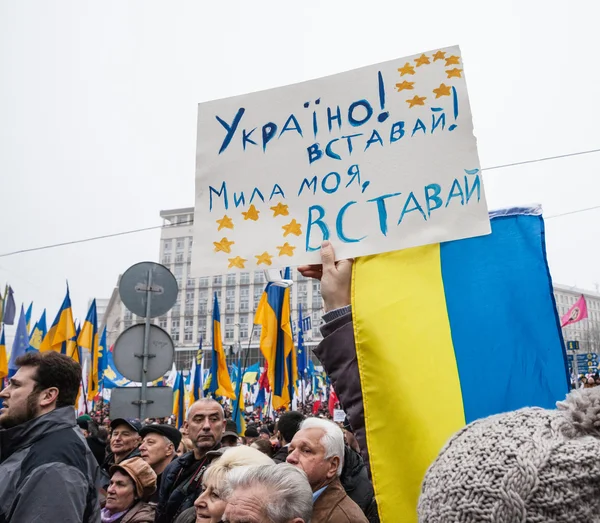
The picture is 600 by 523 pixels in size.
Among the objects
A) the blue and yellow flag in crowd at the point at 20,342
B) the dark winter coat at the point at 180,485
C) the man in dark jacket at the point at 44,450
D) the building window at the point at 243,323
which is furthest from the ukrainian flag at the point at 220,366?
the building window at the point at 243,323

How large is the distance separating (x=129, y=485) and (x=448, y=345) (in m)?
2.90

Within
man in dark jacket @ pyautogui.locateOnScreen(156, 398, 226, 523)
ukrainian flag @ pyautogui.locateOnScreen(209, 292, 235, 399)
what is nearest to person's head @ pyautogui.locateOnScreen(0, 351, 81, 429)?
man in dark jacket @ pyautogui.locateOnScreen(156, 398, 226, 523)

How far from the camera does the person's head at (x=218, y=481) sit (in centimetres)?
301

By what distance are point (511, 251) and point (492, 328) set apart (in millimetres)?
273

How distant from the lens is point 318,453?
329 cm

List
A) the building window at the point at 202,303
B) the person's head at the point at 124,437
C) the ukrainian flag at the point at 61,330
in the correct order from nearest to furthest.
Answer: the person's head at the point at 124,437, the ukrainian flag at the point at 61,330, the building window at the point at 202,303

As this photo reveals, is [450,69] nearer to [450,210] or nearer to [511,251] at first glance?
[450,210]

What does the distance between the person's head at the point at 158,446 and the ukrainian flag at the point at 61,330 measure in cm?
656

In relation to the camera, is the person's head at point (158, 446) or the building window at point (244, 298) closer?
the person's head at point (158, 446)

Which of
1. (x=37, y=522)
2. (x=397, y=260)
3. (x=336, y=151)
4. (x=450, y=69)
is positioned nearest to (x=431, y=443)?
(x=397, y=260)

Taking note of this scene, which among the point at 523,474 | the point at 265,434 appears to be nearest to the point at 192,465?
the point at 523,474

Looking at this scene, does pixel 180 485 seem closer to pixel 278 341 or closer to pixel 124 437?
pixel 124 437

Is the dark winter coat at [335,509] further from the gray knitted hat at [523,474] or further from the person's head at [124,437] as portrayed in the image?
the person's head at [124,437]

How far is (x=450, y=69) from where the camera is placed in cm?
217
